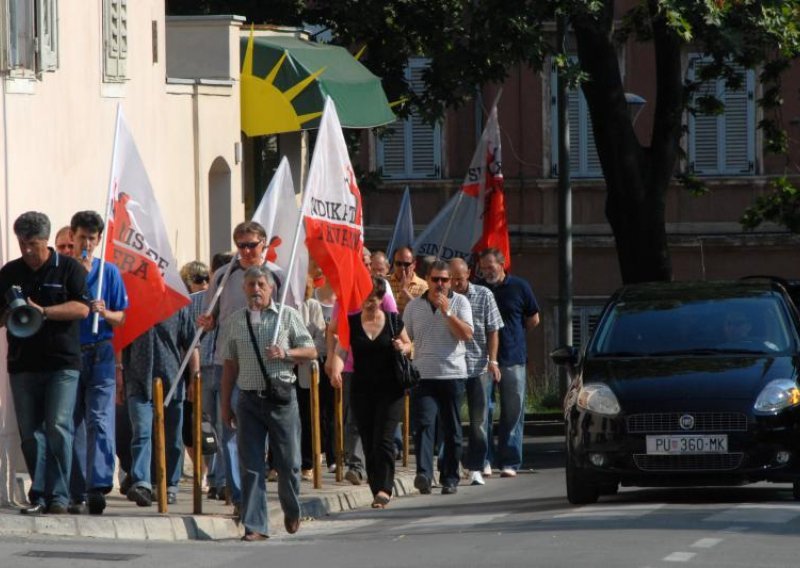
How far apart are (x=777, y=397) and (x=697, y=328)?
1.20 metres

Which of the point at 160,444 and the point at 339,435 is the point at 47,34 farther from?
the point at 339,435

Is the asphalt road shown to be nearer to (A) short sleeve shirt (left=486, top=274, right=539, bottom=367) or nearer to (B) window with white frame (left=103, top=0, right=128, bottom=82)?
(A) short sleeve shirt (left=486, top=274, right=539, bottom=367)

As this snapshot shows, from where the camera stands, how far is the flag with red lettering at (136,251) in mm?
13711

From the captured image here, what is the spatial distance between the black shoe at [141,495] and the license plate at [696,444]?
3455 millimetres

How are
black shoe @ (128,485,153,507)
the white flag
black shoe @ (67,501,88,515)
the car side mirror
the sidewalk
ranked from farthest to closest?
the car side mirror
the white flag
black shoe @ (128,485,153,507)
black shoe @ (67,501,88,515)
the sidewalk

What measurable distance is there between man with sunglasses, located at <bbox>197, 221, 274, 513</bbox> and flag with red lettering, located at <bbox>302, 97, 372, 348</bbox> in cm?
61

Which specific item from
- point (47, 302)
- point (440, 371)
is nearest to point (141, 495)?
point (47, 302)

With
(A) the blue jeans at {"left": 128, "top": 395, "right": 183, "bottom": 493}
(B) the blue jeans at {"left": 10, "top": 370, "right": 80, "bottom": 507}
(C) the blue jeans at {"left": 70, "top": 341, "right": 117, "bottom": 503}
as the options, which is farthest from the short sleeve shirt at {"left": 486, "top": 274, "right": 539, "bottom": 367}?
(B) the blue jeans at {"left": 10, "top": 370, "right": 80, "bottom": 507}

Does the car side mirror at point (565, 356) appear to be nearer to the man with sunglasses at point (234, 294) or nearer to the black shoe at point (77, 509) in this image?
the man with sunglasses at point (234, 294)

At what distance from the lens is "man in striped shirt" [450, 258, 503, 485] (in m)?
17.0

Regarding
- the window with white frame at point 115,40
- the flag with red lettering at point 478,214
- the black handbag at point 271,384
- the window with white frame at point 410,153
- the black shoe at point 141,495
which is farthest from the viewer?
the window with white frame at point 410,153

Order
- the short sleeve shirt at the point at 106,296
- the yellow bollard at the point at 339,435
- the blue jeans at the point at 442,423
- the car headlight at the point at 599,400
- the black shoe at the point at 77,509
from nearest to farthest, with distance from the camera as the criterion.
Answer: the black shoe at the point at 77,509
the short sleeve shirt at the point at 106,296
the car headlight at the point at 599,400
the blue jeans at the point at 442,423
the yellow bollard at the point at 339,435

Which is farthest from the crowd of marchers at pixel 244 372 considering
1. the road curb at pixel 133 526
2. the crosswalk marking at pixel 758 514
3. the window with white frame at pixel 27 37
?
the crosswalk marking at pixel 758 514

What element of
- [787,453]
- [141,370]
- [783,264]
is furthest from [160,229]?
[783,264]
